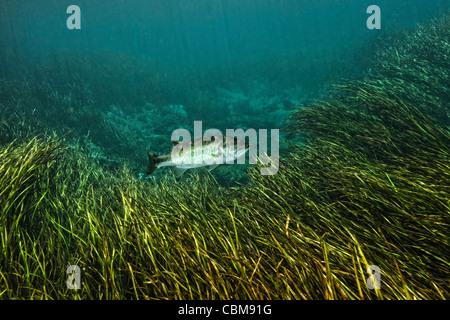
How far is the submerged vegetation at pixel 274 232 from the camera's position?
1.92m

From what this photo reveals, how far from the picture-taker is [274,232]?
8.25 ft

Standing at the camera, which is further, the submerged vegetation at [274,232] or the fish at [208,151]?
the fish at [208,151]

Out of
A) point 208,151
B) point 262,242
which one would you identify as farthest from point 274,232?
point 208,151

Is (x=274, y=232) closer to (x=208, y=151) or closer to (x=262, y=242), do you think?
(x=262, y=242)

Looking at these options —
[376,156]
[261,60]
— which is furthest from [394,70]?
[261,60]

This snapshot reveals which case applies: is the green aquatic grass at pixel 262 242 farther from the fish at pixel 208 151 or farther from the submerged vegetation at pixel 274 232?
the fish at pixel 208 151

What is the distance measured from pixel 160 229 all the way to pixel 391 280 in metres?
1.97

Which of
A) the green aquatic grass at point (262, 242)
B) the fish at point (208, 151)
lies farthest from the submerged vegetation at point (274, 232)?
the fish at point (208, 151)

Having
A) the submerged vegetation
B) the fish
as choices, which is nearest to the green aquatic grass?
the submerged vegetation

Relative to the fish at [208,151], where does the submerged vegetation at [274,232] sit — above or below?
below

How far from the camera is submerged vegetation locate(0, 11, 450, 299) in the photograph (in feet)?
6.29

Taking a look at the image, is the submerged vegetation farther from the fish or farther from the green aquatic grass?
the fish

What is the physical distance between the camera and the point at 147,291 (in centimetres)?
207

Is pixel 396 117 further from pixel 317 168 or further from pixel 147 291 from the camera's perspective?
pixel 147 291
